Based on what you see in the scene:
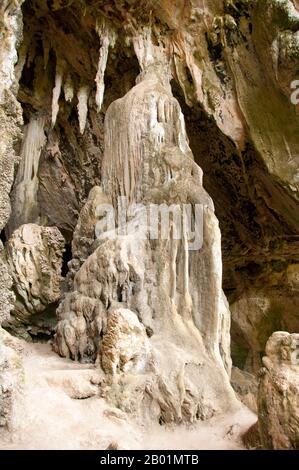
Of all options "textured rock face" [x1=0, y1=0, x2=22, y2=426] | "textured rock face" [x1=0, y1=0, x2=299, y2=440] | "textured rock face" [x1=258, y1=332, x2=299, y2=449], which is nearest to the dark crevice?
"textured rock face" [x1=0, y1=0, x2=299, y2=440]

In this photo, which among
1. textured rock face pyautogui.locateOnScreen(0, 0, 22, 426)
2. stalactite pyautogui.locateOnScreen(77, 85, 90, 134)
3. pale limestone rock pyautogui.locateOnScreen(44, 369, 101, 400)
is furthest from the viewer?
stalactite pyautogui.locateOnScreen(77, 85, 90, 134)

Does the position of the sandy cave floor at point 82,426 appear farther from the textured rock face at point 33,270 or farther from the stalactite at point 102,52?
the stalactite at point 102,52

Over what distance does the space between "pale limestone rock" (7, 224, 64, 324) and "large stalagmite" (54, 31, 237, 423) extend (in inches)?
53.7

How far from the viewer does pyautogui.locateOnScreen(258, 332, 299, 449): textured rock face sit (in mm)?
3840

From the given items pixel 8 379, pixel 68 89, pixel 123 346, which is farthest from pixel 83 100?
pixel 8 379

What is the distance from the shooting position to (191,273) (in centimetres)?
652

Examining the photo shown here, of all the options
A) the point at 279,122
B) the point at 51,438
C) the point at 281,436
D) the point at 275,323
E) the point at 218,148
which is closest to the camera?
the point at 281,436

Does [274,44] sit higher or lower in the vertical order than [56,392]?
higher

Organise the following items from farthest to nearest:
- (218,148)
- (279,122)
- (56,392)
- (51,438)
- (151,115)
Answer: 1. (218,148)
2. (279,122)
3. (151,115)
4. (56,392)
5. (51,438)

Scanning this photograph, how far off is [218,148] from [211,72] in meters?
1.45

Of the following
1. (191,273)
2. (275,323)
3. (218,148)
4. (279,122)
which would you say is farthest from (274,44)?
(275,323)

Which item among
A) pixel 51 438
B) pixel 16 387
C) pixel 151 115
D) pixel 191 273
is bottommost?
pixel 51 438

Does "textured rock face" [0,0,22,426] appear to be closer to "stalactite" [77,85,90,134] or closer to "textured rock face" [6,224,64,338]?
"textured rock face" [6,224,64,338]

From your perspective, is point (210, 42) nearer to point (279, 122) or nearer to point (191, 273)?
point (279, 122)
